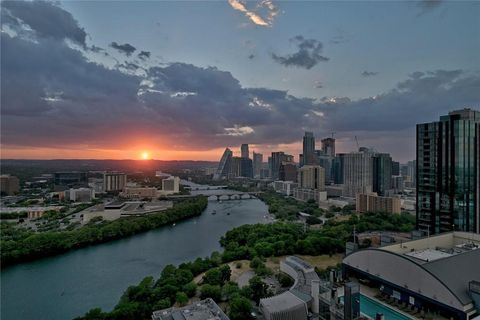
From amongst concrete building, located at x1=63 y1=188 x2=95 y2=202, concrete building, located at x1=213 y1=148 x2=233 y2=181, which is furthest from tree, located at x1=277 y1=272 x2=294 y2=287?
concrete building, located at x1=213 y1=148 x2=233 y2=181

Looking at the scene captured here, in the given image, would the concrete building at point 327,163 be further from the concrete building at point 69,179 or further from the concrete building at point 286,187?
the concrete building at point 69,179

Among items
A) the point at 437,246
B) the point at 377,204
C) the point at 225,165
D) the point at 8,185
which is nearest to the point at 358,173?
the point at 377,204

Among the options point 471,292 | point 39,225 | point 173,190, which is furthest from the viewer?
point 173,190

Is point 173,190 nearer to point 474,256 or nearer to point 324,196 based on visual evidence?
point 324,196

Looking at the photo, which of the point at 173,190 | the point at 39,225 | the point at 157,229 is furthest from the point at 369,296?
the point at 173,190

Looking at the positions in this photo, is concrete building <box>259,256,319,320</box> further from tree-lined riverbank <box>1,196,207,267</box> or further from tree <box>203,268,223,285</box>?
tree-lined riverbank <box>1,196,207,267</box>

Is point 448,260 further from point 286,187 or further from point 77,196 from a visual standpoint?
point 286,187

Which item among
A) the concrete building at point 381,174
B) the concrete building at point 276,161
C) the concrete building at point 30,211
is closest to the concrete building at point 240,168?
the concrete building at point 276,161
